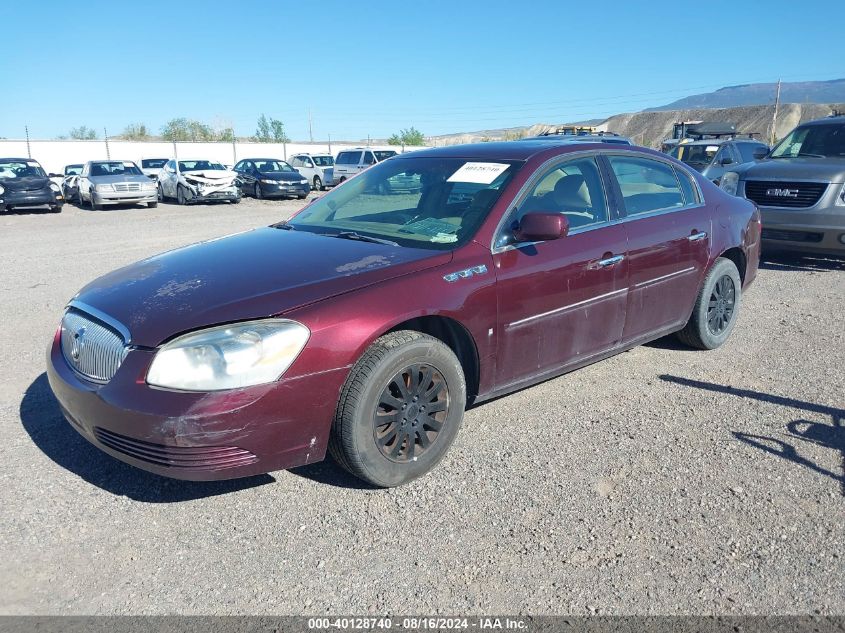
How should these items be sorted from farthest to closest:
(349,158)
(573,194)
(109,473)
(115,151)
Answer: (115,151) < (349,158) < (573,194) < (109,473)

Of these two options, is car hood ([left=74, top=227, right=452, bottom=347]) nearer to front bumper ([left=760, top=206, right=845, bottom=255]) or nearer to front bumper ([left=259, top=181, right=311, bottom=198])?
front bumper ([left=760, top=206, right=845, bottom=255])

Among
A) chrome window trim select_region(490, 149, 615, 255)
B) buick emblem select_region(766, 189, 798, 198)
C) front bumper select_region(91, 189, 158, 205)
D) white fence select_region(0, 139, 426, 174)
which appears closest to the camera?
chrome window trim select_region(490, 149, 615, 255)

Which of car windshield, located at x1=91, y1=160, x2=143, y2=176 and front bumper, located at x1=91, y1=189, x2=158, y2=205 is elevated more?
car windshield, located at x1=91, y1=160, x2=143, y2=176

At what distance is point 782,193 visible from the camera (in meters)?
8.94

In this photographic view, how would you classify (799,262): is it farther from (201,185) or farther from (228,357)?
(201,185)

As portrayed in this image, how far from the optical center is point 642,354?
547 centimetres

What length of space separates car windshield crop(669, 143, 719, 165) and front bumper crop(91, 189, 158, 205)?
600 inches

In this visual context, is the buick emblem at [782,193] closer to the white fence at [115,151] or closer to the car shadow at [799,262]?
the car shadow at [799,262]

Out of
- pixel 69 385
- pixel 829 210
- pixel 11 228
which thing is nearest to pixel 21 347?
pixel 69 385

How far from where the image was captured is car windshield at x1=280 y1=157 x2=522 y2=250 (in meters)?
3.88

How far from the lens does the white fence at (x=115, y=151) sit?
38.0 m

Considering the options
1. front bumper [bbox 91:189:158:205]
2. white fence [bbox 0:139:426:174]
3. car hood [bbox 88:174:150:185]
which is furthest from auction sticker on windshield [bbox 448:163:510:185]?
white fence [bbox 0:139:426:174]

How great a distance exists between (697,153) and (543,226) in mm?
16936

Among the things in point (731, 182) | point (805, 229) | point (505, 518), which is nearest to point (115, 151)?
point (731, 182)
